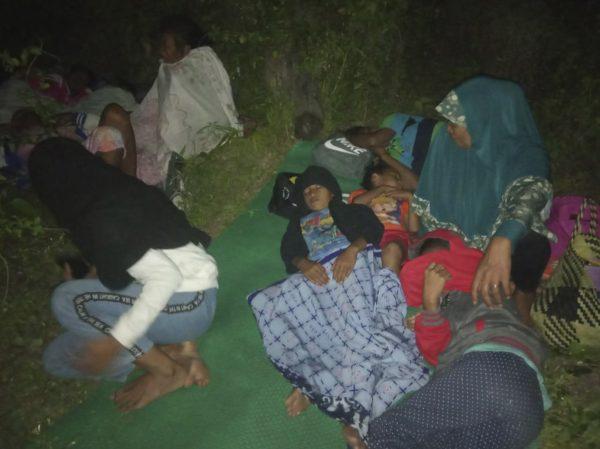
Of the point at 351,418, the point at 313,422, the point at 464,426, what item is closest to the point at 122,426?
the point at 313,422

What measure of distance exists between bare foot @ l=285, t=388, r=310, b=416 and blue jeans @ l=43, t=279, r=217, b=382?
0.62 metres

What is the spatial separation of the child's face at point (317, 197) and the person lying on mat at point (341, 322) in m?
0.09

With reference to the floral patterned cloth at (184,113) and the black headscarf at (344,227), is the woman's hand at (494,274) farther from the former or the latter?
the floral patterned cloth at (184,113)

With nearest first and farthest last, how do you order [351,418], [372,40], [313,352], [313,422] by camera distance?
[351,418] → [313,422] → [313,352] → [372,40]

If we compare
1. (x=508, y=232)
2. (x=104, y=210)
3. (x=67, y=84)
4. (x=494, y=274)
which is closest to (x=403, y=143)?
(x=508, y=232)

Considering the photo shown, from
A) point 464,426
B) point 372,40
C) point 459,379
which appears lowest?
point 464,426

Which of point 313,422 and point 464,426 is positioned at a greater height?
point 464,426

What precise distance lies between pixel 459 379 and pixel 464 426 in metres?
0.18

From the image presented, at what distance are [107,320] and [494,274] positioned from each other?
184cm

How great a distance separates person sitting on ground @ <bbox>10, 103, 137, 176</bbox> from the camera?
132 inches

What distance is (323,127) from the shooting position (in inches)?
169

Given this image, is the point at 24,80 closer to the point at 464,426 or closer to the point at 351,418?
the point at 351,418

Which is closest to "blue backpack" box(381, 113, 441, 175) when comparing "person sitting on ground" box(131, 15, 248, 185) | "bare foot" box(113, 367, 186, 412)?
"person sitting on ground" box(131, 15, 248, 185)

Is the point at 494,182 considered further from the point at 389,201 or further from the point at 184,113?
the point at 184,113
